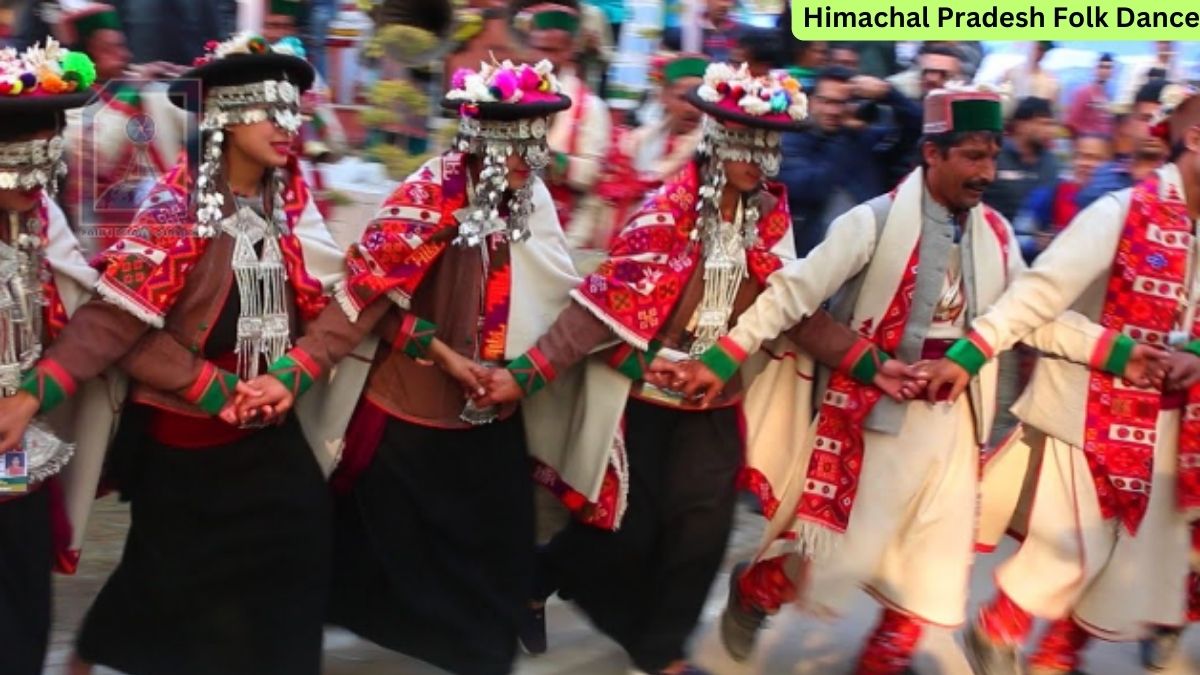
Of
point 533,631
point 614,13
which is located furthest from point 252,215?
point 614,13

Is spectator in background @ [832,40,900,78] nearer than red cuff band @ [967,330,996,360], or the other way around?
red cuff band @ [967,330,996,360]

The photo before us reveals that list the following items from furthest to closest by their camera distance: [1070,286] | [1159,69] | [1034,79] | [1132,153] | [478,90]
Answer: [1034,79], [1159,69], [1132,153], [1070,286], [478,90]

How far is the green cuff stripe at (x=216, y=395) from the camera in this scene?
4719 mm

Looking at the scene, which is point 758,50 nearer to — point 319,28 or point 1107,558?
point 319,28

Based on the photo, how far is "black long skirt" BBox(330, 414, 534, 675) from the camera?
5305 mm

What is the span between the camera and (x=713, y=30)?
28.5ft

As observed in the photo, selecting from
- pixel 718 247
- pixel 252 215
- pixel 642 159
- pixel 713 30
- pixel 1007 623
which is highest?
pixel 713 30

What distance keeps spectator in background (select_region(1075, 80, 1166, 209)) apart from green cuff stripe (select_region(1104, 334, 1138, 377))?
6.23 feet

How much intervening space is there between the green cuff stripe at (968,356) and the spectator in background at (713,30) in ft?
12.0

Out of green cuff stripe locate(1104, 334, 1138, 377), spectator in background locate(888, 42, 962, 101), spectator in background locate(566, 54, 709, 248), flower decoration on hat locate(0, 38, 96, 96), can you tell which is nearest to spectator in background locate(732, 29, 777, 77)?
spectator in background locate(566, 54, 709, 248)

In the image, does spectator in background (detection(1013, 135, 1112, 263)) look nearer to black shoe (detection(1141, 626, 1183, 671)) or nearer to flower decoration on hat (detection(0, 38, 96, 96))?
black shoe (detection(1141, 626, 1183, 671))

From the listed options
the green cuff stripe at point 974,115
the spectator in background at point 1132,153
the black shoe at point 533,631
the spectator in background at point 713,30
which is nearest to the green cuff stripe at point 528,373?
the black shoe at point 533,631

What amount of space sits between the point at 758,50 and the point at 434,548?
9.68 feet

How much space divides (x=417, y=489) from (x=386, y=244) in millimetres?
757
